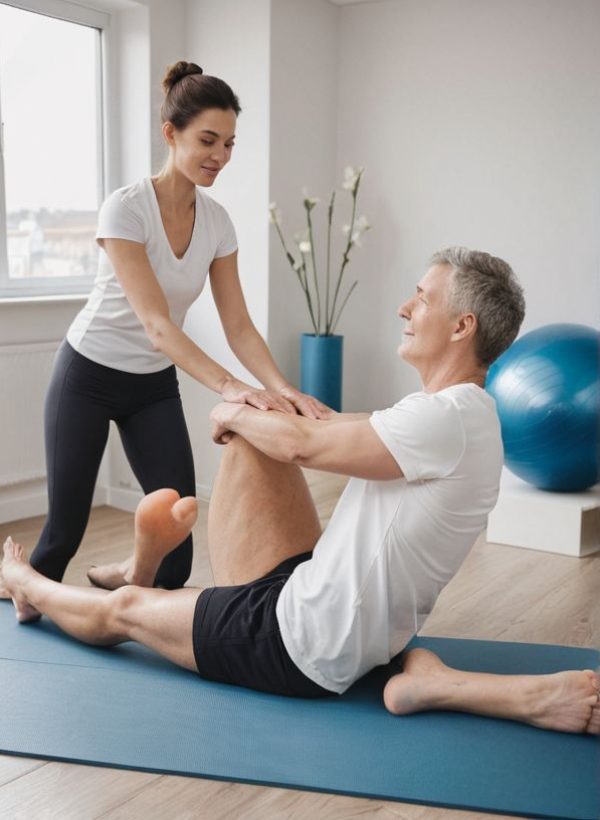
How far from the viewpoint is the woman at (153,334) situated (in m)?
2.15

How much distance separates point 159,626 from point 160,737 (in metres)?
0.23

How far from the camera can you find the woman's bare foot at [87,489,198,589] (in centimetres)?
200

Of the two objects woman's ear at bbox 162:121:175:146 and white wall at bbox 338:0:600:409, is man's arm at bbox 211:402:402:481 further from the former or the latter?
white wall at bbox 338:0:600:409

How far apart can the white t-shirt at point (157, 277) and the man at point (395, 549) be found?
45 centimetres

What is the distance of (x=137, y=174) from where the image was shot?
3.73 metres

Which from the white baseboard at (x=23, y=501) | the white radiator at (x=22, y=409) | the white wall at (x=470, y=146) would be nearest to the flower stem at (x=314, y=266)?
the white wall at (x=470, y=146)

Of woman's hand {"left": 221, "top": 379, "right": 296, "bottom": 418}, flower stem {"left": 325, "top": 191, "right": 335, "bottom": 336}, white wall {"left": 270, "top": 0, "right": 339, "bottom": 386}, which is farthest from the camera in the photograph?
flower stem {"left": 325, "top": 191, "right": 335, "bottom": 336}

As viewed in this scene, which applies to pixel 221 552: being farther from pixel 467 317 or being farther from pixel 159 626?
pixel 467 317

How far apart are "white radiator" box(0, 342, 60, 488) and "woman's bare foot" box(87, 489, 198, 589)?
130 centimetres

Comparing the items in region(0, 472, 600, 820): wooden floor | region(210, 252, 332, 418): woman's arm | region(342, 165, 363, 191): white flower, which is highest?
region(342, 165, 363, 191): white flower

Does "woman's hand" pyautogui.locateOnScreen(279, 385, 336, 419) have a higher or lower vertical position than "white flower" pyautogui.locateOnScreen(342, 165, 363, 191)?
lower

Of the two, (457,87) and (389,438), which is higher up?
(457,87)

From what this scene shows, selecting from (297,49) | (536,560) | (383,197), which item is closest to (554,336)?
(536,560)

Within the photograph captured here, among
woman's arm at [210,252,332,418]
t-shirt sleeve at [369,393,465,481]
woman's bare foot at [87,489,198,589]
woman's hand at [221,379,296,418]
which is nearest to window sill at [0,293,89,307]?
woman's arm at [210,252,332,418]
